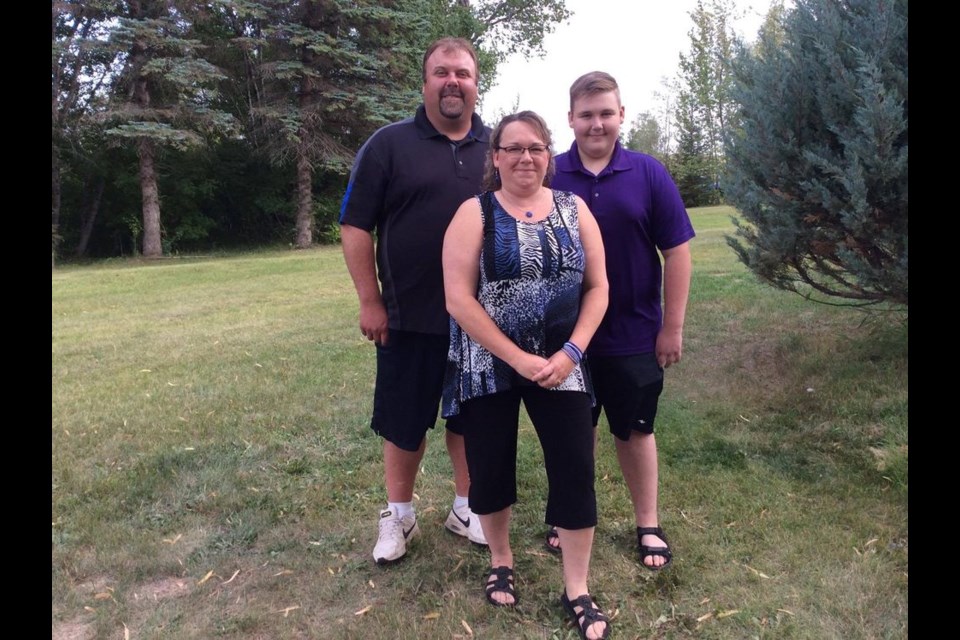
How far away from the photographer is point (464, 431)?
7.70ft

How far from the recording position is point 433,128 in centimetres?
262

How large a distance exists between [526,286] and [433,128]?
33.9 inches

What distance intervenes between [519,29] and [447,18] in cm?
694

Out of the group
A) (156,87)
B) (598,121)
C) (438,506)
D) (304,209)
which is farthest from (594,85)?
(156,87)

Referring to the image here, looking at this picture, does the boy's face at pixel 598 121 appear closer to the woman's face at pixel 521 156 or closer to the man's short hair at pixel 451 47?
the woman's face at pixel 521 156

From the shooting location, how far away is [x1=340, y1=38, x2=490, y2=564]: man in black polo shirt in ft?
8.41

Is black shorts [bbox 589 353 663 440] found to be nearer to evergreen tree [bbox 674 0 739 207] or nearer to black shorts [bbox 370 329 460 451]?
black shorts [bbox 370 329 460 451]

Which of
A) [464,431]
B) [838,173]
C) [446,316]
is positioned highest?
[838,173]

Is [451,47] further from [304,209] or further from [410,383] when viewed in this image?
[304,209]

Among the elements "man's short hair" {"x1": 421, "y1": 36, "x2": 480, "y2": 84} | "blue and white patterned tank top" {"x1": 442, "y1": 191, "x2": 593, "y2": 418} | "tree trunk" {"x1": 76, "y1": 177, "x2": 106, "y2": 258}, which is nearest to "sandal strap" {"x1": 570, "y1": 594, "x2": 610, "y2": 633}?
"blue and white patterned tank top" {"x1": 442, "y1": 191, "x2": 593, "y2": 418}

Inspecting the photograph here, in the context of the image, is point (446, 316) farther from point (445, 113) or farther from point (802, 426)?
point (802, 426)

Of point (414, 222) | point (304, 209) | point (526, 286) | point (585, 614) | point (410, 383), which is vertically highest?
point (304, 209)

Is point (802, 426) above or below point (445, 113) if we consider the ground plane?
below
